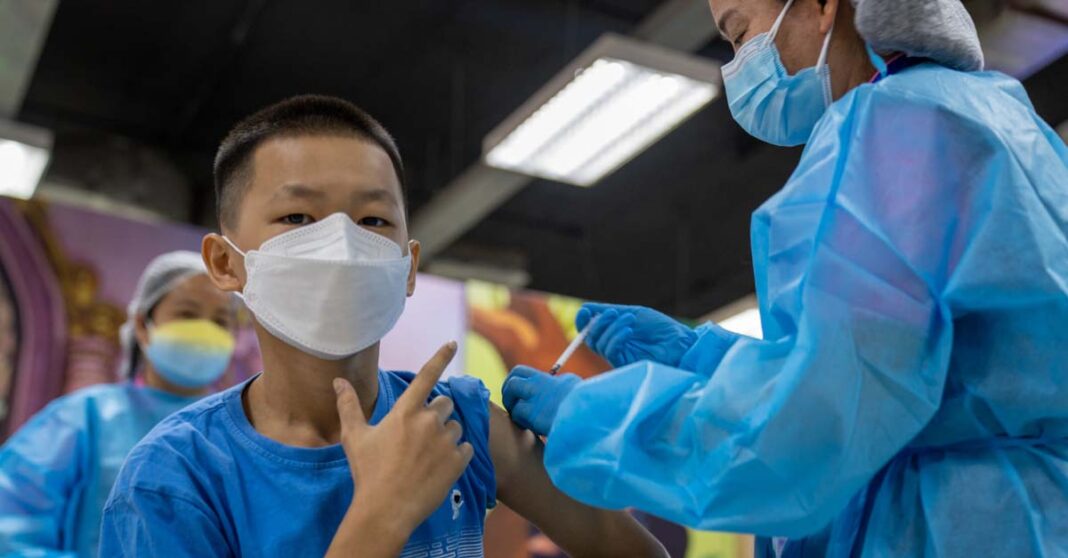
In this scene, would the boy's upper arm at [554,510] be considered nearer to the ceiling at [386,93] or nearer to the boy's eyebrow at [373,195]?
the boy's eyebrow at [373,195]

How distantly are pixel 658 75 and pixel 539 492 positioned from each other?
2.90m

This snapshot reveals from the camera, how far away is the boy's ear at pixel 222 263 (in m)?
1.48

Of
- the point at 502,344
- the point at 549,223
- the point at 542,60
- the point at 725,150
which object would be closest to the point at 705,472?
the point at 502,344

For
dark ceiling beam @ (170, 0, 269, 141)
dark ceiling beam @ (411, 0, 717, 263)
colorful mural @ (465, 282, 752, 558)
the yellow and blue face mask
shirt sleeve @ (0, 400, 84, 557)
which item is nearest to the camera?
shirt sleeve @ (0, 400, 84, 557)

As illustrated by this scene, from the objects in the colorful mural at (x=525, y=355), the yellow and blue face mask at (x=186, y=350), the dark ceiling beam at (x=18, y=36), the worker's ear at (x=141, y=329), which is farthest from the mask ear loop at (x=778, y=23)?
the dark ceiling beam at (x=18, y=36)

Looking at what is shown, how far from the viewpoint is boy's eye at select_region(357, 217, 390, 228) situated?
1412 millimetres

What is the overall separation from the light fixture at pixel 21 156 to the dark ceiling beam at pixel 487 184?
2287 millimetres

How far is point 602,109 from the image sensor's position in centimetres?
443

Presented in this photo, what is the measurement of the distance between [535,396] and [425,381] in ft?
0.56

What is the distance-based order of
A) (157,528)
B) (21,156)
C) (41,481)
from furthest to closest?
1. (21,156)
2. (41,481)
3. (157,528)

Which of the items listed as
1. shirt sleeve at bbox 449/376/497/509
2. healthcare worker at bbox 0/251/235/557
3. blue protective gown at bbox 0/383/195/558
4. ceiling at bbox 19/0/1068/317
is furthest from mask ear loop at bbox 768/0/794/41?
ceiling at bbox 19/0/1068/317

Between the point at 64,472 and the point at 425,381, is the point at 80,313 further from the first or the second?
the point at 425,381

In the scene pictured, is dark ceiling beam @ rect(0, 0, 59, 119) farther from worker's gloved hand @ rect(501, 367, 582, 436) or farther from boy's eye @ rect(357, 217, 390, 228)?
worker's gloved hand @ rect(501, 367, 582, 436)

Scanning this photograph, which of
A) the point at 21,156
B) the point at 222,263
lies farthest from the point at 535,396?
the point at 21,156
